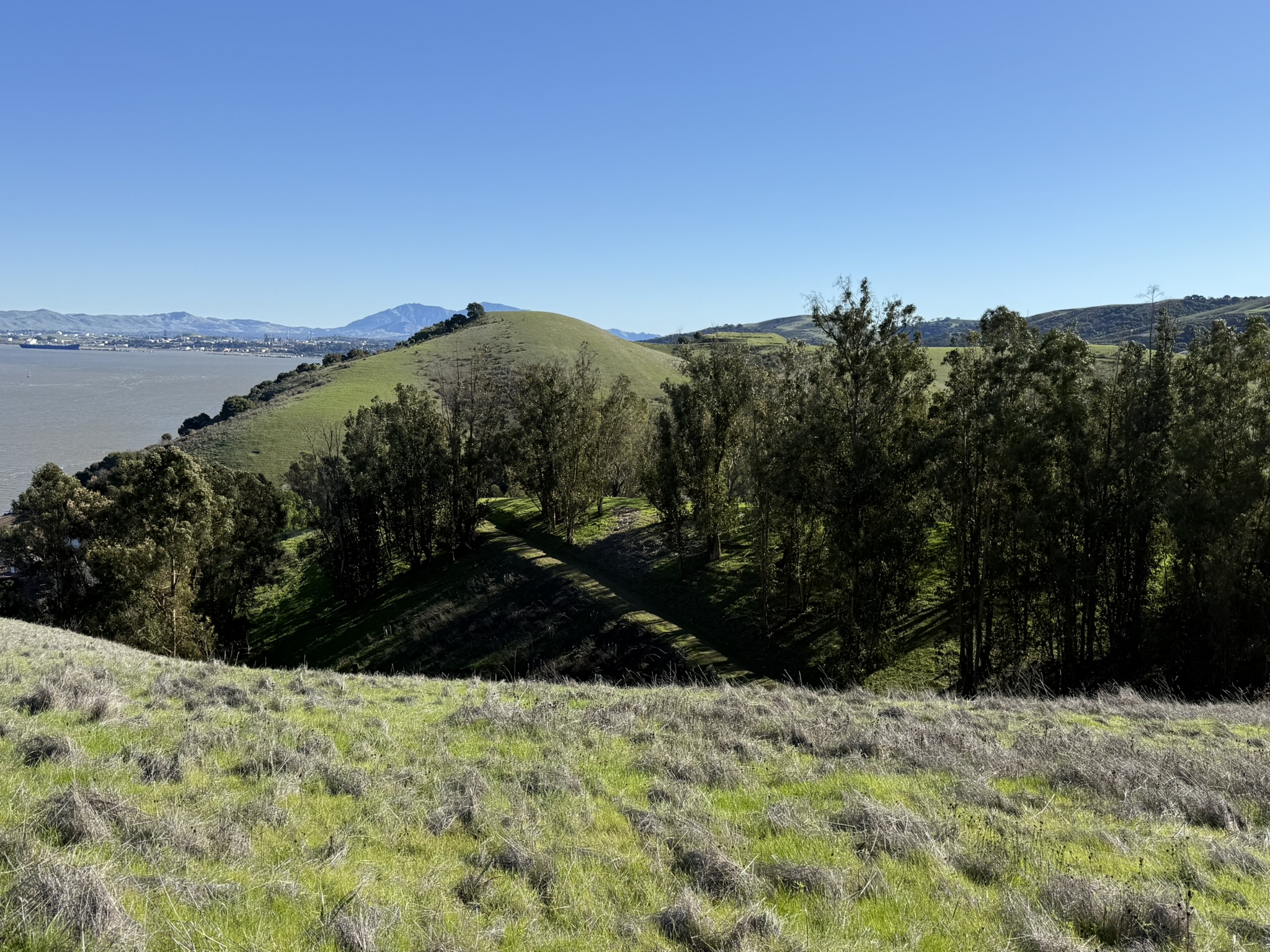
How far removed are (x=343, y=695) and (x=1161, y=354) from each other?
2939 centimetres

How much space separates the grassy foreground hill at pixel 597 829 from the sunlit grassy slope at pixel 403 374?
5648cm

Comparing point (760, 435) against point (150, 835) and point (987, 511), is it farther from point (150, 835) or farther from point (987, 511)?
point (150, 835)

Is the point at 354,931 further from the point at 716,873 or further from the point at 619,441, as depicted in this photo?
the point at 619,441

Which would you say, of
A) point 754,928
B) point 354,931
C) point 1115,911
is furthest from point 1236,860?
point 354,931

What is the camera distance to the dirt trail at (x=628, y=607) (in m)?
34.1

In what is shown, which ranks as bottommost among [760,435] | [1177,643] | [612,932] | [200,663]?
[1177,643]

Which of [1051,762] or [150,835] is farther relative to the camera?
[1051,762]

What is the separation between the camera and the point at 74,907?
5457 mm

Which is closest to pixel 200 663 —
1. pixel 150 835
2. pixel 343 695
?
pixel 343 695

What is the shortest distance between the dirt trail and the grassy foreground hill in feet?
45.5

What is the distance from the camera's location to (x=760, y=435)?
3672cm

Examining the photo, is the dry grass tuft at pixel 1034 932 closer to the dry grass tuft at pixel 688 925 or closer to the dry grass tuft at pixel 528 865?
the dry grass tuft at pixel 688 925

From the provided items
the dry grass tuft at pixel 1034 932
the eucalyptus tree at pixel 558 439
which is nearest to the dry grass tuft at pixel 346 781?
the dry grass tuft at pixel 1034 932

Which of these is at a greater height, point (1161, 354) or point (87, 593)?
point (1161, 354)
